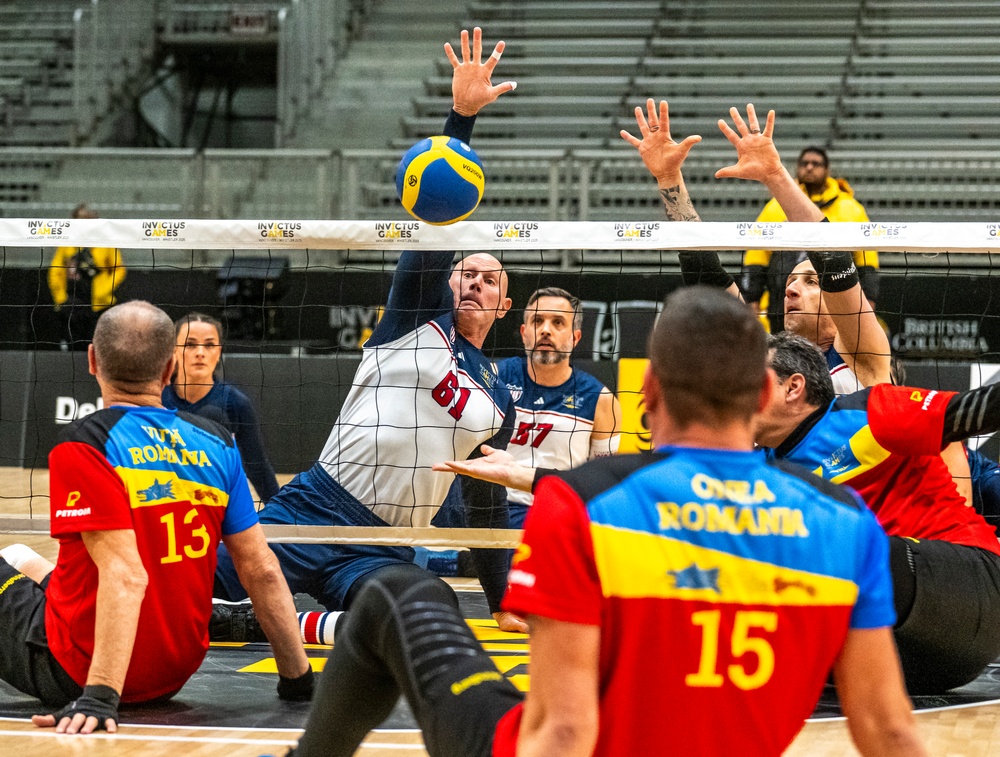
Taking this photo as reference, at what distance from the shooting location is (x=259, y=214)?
44.2 feet

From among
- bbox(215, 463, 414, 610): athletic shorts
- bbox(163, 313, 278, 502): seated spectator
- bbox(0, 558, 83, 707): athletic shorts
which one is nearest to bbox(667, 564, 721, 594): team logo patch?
bbox(0, 558, 83, 707): athletic shorts

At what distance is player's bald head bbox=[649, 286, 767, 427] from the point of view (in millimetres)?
1949

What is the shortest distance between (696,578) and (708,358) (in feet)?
1.15

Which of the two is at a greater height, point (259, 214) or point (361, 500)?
point (259, 214)

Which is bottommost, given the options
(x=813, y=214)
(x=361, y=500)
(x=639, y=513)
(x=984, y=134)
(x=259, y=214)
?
(x=361, y=500)

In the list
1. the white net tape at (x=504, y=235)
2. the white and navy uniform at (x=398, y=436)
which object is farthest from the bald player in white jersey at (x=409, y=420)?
the white net tape at (x=504, y=235)

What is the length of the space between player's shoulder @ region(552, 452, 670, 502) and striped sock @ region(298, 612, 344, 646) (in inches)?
111

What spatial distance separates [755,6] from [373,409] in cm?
1295

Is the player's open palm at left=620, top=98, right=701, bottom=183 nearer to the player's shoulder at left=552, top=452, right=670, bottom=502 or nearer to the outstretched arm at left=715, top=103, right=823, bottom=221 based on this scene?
the outstretched arm at left=715, top=103, right=823, bottom=221

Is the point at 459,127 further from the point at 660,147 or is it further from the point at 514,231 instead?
the point at 660,147

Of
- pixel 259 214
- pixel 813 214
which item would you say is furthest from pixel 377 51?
pixel 813 214

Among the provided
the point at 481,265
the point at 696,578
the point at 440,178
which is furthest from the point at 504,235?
the point at 696,578

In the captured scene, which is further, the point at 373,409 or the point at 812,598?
the point at 373,409

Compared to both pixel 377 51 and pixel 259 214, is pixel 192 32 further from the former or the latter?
pixel 259 214
